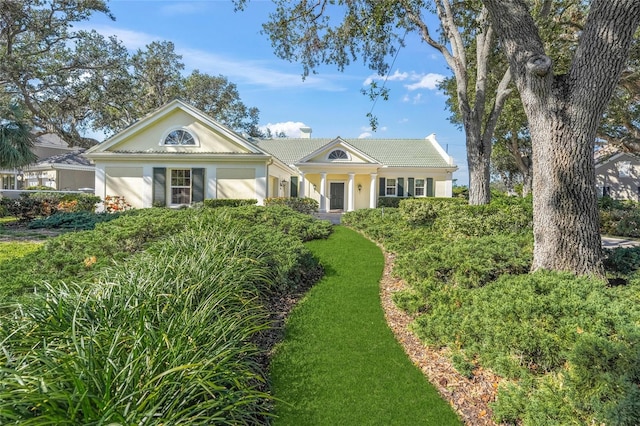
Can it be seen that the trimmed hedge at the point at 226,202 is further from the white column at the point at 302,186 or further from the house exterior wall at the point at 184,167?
the white column at the point at 302,186

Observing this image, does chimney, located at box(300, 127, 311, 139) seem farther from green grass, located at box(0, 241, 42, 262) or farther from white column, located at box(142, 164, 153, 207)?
green grass, located at box(0, 241, 42, 262)

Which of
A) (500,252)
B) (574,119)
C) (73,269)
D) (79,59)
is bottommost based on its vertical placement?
(73,269)

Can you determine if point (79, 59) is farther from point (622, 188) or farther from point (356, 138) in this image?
point (622, 188)

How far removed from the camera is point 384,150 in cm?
2538

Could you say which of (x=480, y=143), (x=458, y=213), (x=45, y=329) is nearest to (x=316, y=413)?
(x=45, y=329)

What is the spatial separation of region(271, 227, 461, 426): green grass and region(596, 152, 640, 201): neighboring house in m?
29.1

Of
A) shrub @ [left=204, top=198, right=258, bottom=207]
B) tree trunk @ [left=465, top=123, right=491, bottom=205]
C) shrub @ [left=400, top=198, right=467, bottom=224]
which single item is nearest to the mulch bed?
shrub @ [left=400, top=198, right=467, bottom=224]

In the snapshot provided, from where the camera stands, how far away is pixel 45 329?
270 cm

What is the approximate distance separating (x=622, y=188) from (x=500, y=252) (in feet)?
97.6

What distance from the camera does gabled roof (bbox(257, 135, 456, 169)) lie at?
77.1ft

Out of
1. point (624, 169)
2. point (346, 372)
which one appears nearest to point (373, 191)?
point (346, 372)

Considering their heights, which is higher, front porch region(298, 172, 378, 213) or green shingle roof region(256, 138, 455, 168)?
green shingle roof region(256, 138, 455, 168)

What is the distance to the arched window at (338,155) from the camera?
20984mm

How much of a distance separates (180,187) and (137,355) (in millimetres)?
14341
